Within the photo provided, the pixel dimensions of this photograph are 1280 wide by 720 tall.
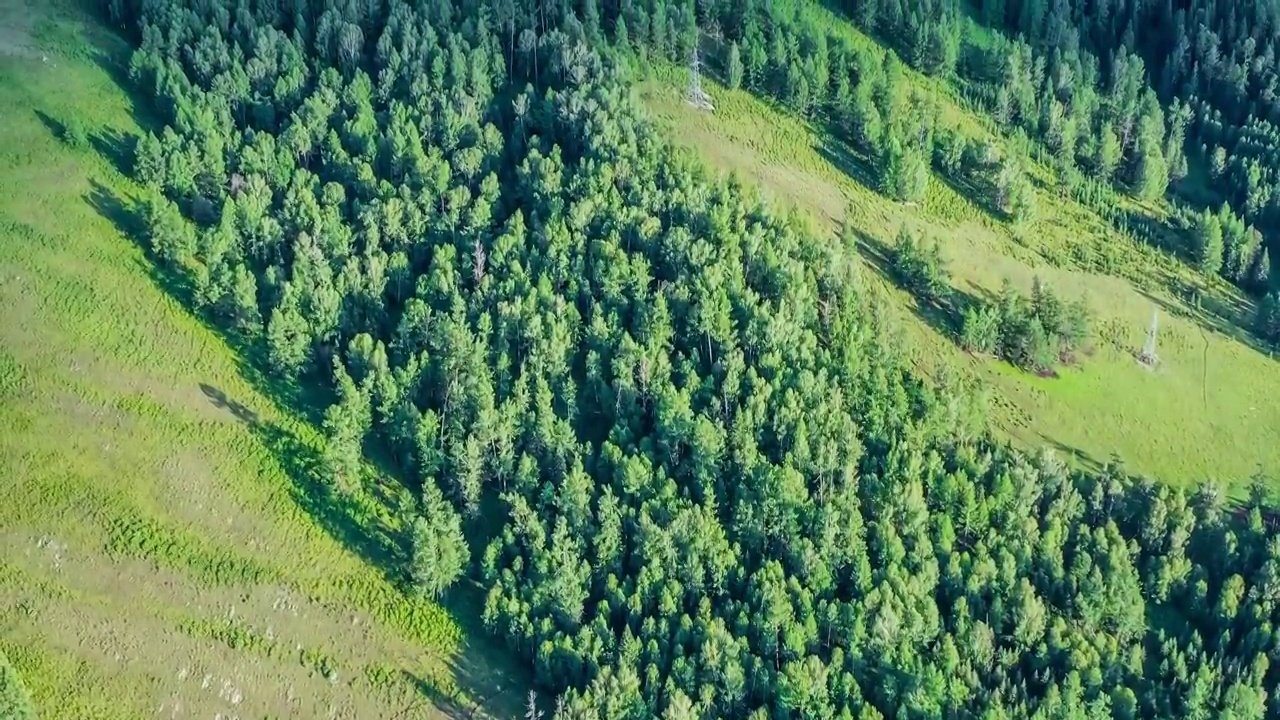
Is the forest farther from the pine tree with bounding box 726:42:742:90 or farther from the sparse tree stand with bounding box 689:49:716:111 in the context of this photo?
the pine tree with bounding box 726:42:742:90

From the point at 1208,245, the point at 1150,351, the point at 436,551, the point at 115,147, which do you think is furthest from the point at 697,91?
the point at 436,551


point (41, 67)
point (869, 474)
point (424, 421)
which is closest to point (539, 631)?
point (424, 421)

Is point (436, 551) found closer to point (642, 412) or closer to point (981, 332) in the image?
point (642, 412)

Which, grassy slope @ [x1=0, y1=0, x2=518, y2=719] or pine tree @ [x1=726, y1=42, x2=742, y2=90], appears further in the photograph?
pine tree @ [x1=726, y1=42, x2=742, y2=90]

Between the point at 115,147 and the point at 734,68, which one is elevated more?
the point at 734,68

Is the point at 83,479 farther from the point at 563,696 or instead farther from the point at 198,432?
the point at 563,696

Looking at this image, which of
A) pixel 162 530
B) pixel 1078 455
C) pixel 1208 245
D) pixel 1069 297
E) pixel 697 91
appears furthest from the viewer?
pixel 697 91

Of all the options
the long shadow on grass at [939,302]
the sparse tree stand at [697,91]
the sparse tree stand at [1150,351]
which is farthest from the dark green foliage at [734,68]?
the sparse tree stand at [1150,351]

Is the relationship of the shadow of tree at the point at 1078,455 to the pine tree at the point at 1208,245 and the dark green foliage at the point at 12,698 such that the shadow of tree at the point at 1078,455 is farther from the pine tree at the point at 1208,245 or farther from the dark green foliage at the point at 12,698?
the dark green foliage at the point at 12,698

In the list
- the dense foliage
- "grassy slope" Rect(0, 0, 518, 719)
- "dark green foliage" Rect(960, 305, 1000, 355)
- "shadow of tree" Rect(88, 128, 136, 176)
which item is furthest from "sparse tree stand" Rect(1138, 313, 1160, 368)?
"shadow of tree" Rect(88, 128, 136, 176)
